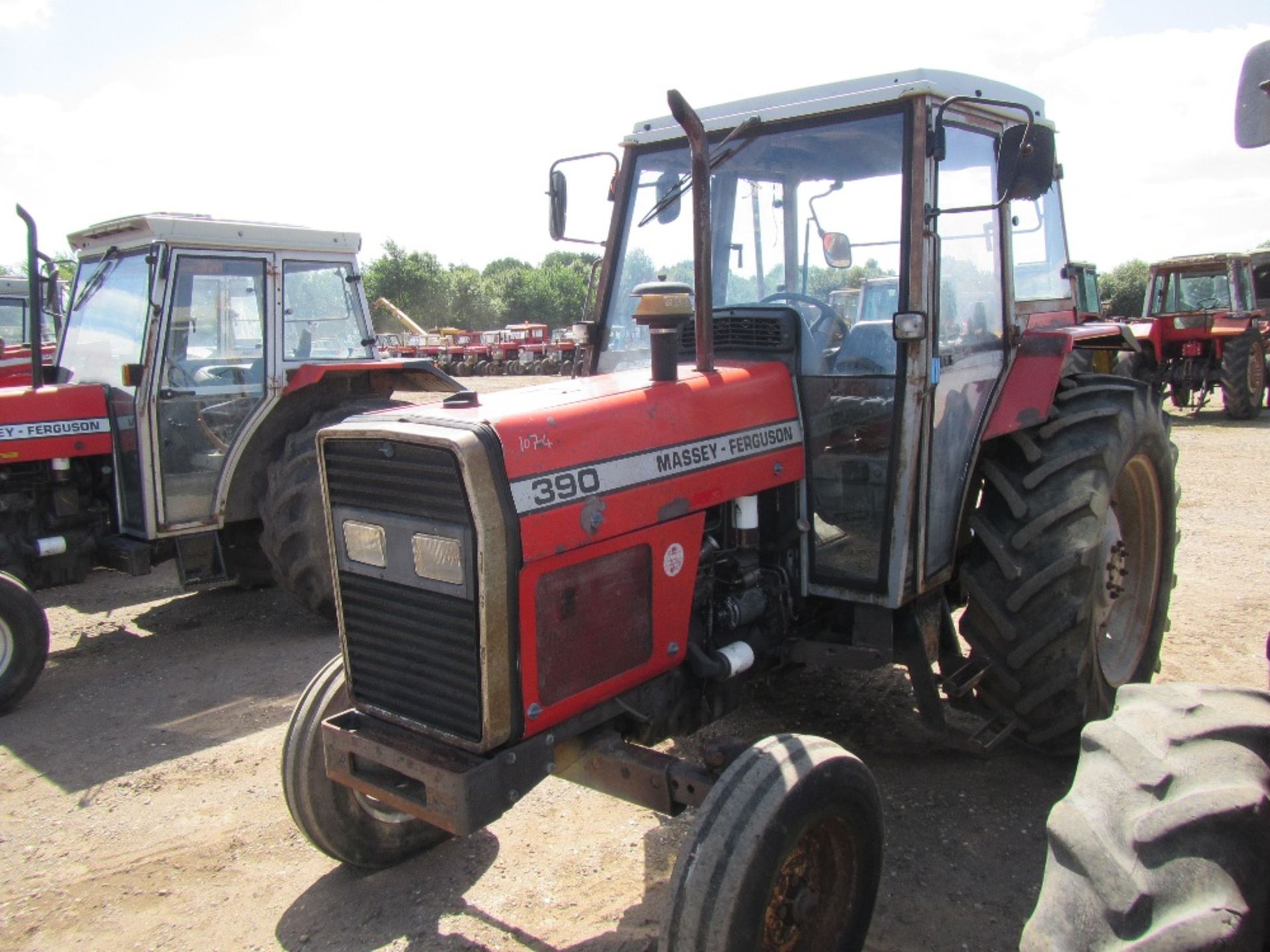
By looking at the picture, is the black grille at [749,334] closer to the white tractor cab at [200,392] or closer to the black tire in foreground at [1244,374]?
the white tractor cab at [200,392]

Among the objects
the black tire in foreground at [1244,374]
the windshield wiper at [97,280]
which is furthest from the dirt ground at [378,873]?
the black tire in foreground at [1244,374]

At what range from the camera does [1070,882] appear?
175 cm

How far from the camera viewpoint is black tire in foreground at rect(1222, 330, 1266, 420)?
13297mm

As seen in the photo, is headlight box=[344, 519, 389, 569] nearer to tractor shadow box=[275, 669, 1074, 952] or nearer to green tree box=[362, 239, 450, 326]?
tractor shadow box=[275, 669, 1074, 952]

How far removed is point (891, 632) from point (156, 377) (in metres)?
4.37

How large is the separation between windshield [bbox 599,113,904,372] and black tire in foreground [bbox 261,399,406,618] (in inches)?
99.7

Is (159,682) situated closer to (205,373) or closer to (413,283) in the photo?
(205,373)

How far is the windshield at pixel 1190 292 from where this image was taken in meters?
14.4

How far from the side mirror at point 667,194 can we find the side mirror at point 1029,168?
1.13m

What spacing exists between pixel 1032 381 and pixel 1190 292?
13.1 m

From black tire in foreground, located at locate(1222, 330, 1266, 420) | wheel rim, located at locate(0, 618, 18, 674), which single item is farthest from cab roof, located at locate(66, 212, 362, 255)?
black tire in foreground, located at locate(1222, 330, 1266, 420)

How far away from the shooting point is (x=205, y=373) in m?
5.79

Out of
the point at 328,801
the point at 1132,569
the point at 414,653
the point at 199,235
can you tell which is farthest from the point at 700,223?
the point at 199,235

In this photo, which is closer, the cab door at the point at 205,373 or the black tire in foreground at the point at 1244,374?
the cab door at the point at 205,373
